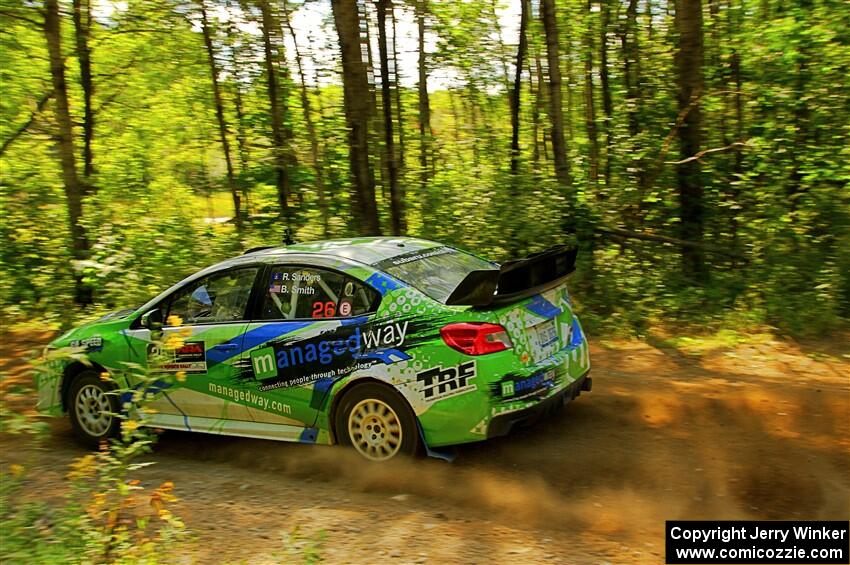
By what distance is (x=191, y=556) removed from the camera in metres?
4.31

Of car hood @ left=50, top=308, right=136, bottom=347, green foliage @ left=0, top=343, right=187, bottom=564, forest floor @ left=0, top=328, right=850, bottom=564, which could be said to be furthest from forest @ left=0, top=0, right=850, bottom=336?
green foliage @ left=0, top=343, right=187, bottom=564

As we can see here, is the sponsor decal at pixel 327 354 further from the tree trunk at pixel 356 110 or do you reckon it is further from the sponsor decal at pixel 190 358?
the tree trunk at pixel 356 110

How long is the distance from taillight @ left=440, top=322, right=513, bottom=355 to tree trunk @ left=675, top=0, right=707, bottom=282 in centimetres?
643

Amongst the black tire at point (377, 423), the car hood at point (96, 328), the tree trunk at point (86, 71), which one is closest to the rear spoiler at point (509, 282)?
the black tire at point (377, 423)

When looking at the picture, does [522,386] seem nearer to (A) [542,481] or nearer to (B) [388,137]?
(A) [542,481]

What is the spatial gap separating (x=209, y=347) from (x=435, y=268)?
6.65ft

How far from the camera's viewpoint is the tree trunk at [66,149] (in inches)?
458

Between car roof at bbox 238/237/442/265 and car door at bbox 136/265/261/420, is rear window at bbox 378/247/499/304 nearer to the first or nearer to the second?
car roof at bbox 238/237/442/265

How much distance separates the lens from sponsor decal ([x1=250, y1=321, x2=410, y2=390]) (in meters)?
5.43

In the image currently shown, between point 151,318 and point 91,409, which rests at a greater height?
point 151,318

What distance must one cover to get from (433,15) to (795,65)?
24.8ft

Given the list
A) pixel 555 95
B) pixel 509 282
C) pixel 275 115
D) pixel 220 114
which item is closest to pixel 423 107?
pixel 275 115

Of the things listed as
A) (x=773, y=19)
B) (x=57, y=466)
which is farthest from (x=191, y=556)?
(x=773, y=19)

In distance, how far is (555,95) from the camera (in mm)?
11531
